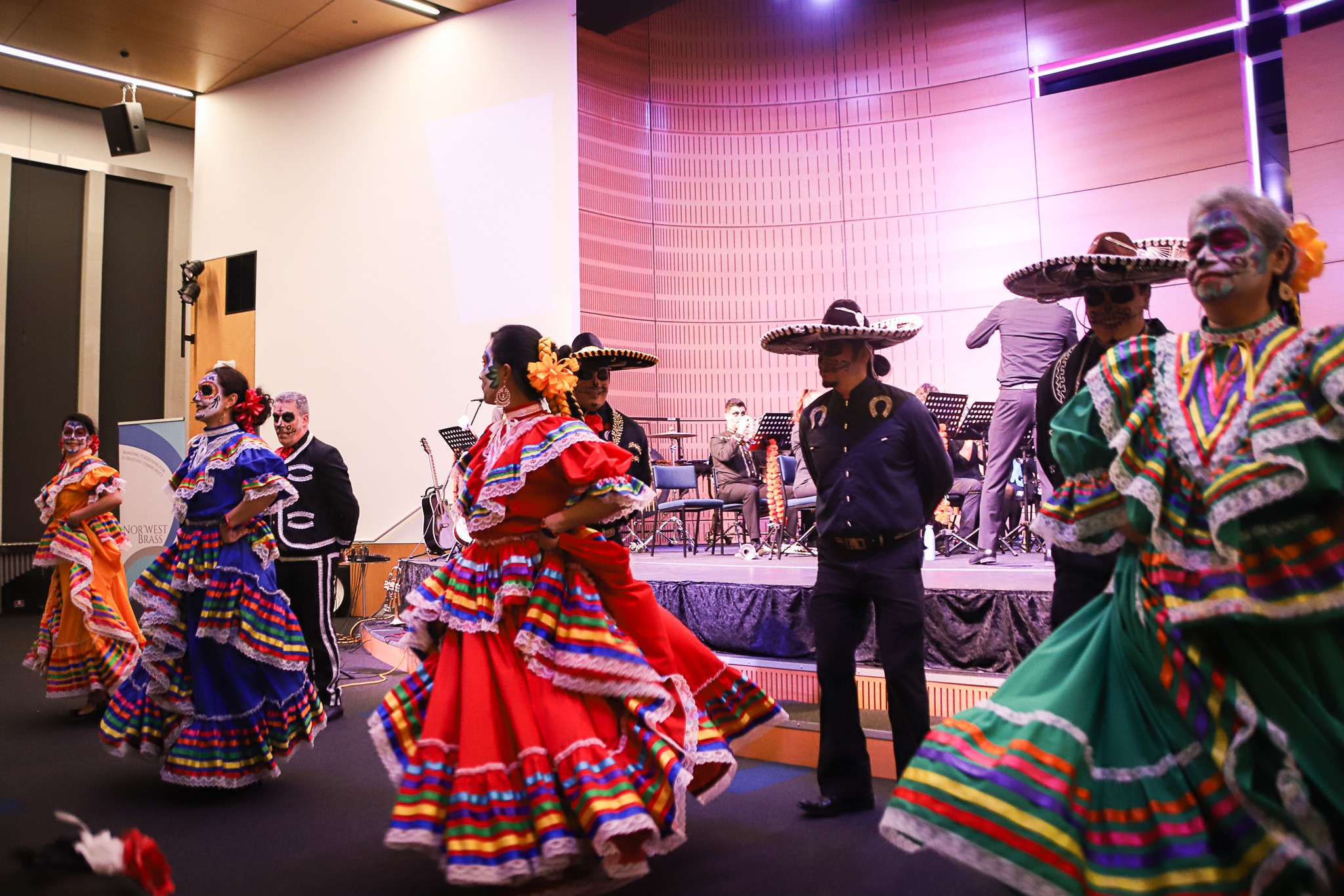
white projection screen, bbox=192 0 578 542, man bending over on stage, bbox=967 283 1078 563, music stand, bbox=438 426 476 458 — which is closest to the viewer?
man bending over on stage, bbox=967 283 1078 563

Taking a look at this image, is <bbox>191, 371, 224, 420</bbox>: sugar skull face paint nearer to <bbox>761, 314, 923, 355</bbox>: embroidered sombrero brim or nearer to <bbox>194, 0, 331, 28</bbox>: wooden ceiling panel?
<bbox>761, 314, 923, 355</bbox>: embroidered sombrero brim

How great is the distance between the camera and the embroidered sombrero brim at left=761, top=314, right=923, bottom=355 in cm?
342

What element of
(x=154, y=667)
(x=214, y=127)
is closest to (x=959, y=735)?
(x=154, y=667)

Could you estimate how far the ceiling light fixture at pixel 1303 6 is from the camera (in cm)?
876

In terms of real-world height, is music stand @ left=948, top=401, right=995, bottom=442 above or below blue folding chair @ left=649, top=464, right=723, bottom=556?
above

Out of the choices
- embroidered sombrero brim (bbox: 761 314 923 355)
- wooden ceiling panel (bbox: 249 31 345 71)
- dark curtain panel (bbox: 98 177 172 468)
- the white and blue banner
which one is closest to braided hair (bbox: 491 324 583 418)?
embroidered sombrero brim (bbox: 761 314 923 355)

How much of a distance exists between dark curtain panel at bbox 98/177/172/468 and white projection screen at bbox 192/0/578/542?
6.84 ft

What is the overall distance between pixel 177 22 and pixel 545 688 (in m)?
10.7

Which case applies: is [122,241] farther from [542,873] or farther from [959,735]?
[959,735]

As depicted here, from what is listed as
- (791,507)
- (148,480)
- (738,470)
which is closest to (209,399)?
(791,507)

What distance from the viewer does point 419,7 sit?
10055 mm

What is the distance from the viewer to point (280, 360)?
1135 centimetres

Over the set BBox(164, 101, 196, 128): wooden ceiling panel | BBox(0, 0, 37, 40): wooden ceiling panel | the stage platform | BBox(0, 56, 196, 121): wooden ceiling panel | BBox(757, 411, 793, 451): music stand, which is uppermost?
BBox(164, 101, 196, 128): wooden ceiling panel

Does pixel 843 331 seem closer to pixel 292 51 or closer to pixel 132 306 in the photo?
pixel 292 51
